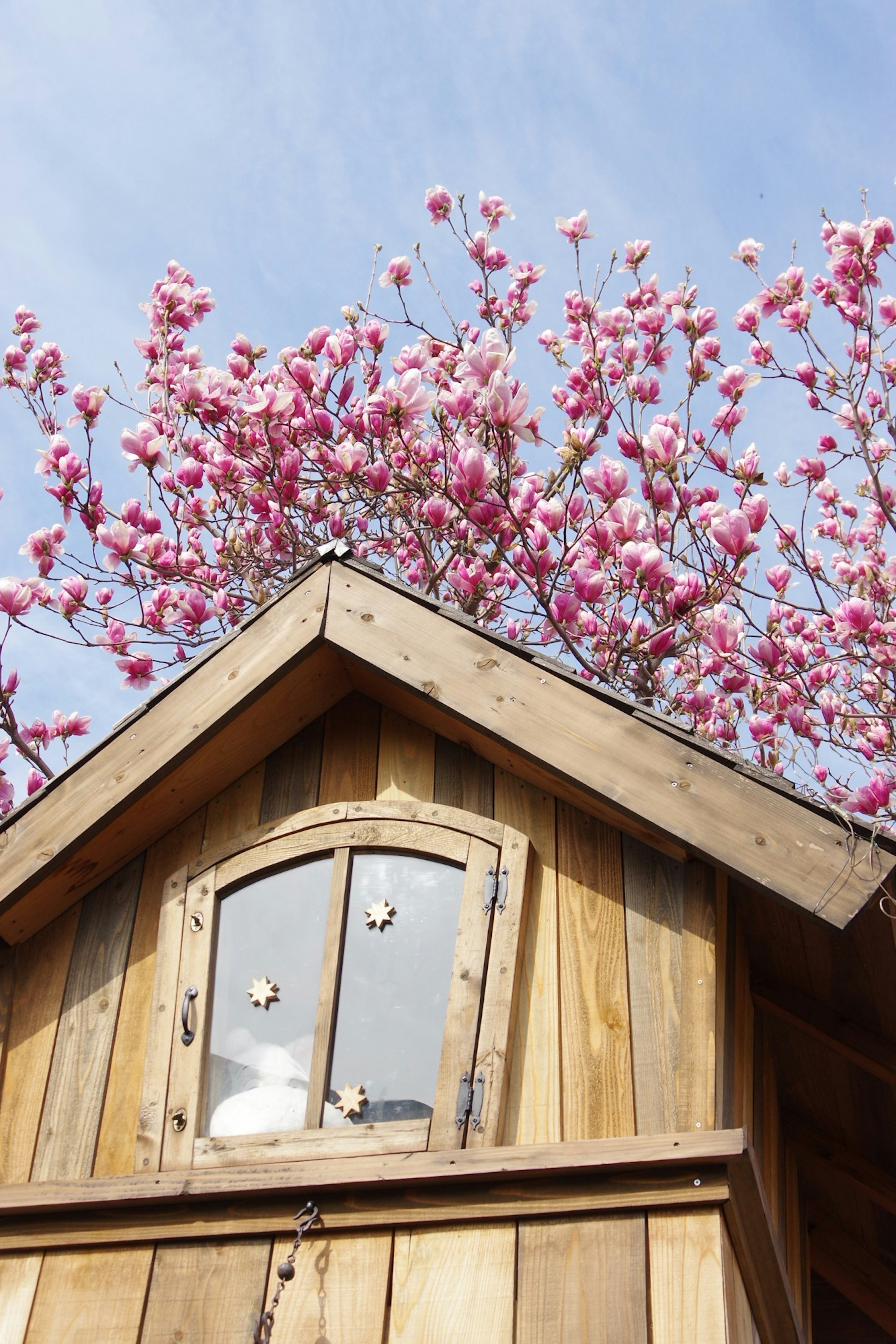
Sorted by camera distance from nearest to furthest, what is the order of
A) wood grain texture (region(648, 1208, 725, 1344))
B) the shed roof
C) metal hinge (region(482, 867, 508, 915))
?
wood grain texture (region(648, 1208, 725, 1344))
the shed roof
metal hinge (region(482, 867, 508, 915))

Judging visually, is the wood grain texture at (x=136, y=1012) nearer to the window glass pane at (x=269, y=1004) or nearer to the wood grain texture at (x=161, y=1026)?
the wood grain texture at (x=161, y=1026)

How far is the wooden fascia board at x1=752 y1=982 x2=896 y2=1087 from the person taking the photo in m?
2.48

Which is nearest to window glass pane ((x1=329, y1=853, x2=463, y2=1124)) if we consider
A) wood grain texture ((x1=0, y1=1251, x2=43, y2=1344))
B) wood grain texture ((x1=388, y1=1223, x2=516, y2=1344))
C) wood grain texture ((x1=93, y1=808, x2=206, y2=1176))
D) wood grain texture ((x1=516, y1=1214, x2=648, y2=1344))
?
wood grain texture ((x1=388, y1=1223, x2=516, y2=1344))

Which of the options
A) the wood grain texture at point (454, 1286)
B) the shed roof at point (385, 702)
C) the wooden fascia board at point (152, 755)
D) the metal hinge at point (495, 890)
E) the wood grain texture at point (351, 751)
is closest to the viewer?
the wood grain texture at point (454, 1286)

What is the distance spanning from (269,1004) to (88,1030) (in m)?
0.44

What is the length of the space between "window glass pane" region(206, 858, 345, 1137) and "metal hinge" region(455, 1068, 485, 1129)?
0.81 ft

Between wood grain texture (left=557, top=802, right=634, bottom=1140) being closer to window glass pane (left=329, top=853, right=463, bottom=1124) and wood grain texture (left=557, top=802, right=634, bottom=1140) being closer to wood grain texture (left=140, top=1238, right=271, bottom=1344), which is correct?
window glass pane (left=329, top=853, right=463, bottom=1124)

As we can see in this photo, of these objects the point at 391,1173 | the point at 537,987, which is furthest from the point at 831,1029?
the point at 391,1173

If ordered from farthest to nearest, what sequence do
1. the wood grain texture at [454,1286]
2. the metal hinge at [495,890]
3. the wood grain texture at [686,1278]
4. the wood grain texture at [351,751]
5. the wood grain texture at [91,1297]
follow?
the wood grain texture at [351,751] < the metal hinge at [495,890] < the wood grain texture at [91,1297] < the wood grain texture at [454,1286] < the wood grain texture at [686,1278]

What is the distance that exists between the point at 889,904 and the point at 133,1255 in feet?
5.36

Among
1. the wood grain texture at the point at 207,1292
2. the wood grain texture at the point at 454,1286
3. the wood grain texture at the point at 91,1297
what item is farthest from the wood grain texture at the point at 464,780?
the wood grain texture at the point at 91,1297

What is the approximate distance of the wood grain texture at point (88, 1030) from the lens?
2238mm

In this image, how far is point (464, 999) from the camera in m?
2.15

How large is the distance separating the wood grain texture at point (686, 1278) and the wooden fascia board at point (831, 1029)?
0.79 metres
